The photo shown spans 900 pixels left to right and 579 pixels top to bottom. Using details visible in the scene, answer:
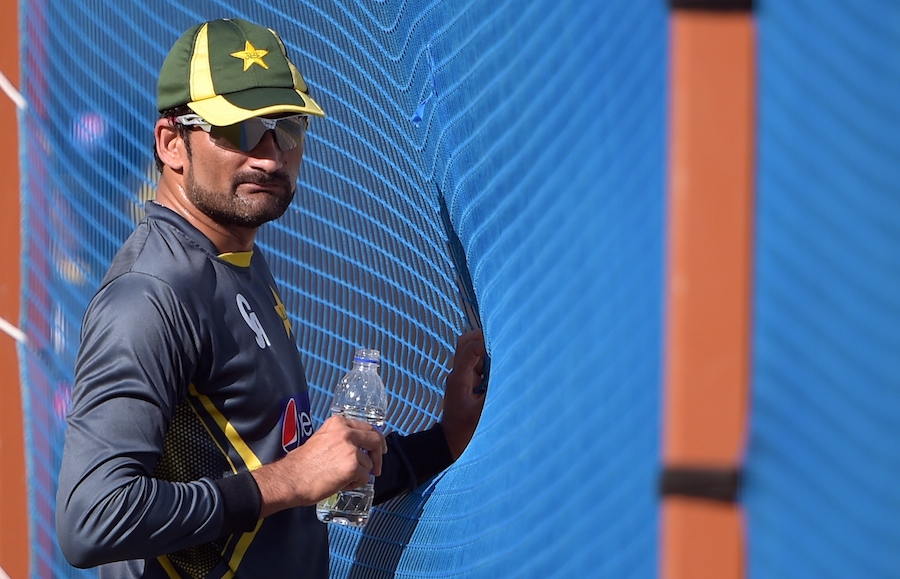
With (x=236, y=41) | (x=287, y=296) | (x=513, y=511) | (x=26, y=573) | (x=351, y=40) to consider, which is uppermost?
(x=351, y=40)

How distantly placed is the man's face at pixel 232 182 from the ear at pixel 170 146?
0.09 ft

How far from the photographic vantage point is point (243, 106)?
228 cm

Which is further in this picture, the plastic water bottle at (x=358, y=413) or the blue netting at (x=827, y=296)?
the plastic water bottle at (x=358, y=413)

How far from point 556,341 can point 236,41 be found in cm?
103

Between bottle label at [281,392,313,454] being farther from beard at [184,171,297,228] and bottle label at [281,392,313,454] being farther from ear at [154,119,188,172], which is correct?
ear at [154,119,188,172]

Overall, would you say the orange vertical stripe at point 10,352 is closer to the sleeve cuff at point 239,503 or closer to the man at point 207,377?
the man at point 207,377

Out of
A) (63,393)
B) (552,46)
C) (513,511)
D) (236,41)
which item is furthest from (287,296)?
(552,46)

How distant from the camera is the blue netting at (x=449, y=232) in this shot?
61.2 inches

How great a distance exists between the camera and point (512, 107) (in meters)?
1.94

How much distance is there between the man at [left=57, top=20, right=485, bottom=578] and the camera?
6.42ft

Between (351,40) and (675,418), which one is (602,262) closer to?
(675,418)

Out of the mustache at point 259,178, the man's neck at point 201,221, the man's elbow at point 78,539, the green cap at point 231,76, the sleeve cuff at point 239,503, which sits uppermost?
the green cap at point 231,76

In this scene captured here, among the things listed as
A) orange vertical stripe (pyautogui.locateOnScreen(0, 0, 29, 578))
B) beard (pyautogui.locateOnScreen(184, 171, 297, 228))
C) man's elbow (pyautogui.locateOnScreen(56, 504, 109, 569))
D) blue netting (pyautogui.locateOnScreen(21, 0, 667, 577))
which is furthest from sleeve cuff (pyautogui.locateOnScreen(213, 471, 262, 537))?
orange vertical stripe (pyautogui.locateOnScreen(0, 0, 29, 578))

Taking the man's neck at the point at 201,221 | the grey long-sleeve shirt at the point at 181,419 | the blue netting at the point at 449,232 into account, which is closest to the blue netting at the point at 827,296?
the blue netting at the point at 449,232
